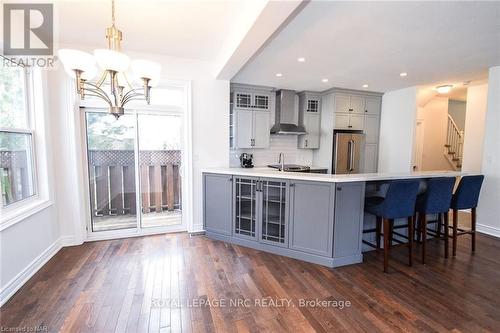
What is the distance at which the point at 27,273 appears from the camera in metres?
2.50

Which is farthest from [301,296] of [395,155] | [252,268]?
[395,155]

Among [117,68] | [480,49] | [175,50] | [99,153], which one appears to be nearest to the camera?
[117,68]

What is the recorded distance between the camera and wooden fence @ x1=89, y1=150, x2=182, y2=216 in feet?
11.9

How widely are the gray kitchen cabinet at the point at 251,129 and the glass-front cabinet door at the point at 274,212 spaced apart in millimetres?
Result: 1787

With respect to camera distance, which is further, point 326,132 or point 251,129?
point 326,132

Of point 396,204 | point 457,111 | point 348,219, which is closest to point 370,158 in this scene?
point 396,204

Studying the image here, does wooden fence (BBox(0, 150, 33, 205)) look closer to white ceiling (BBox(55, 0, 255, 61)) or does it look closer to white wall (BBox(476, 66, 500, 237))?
white ceiling (BBox(55, 0, 255, 61))

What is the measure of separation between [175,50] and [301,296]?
3.43 metres

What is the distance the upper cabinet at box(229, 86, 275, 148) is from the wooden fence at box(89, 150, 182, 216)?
137cm

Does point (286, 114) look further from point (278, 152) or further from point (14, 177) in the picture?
point (14, 177)

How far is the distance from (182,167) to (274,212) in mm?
1698

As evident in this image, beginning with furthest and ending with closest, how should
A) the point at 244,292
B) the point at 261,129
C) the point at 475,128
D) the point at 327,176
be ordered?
1. the point at 261,129
2. the point at 475,128
3. the point at 327,176
4. the point at 244,292

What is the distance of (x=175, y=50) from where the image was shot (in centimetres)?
335

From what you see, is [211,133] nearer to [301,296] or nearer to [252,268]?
[252,268]
